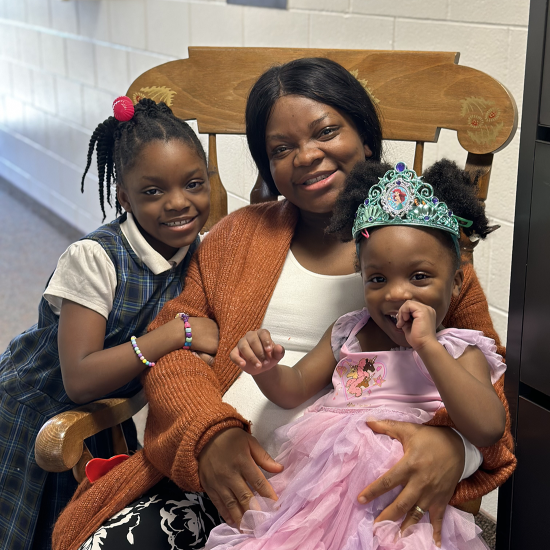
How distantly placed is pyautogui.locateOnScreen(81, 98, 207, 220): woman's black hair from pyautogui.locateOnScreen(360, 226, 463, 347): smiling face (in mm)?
507

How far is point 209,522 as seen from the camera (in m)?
1.18

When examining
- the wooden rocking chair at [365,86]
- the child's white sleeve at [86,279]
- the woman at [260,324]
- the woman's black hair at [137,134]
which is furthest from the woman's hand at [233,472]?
the woman's black hair at [137,134]

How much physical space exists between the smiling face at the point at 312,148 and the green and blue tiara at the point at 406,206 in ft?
0.68

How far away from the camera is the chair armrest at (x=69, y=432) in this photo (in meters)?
1.13

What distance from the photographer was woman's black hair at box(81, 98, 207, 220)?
4.48 feet

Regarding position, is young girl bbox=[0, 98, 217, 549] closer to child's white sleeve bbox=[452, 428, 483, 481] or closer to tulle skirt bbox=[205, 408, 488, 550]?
tulle skirt bbox=[205, 408, 488, 550]

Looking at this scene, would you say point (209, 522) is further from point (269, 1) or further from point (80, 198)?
point (80, 198)

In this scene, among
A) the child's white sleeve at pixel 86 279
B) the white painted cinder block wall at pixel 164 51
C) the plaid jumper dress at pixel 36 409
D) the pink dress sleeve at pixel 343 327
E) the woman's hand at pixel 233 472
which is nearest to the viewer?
the woman's hand at pixel 233 472

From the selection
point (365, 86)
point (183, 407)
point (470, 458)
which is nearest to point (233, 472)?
point (183, 407)

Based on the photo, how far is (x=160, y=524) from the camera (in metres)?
1.15

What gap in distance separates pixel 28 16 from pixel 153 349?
355cm

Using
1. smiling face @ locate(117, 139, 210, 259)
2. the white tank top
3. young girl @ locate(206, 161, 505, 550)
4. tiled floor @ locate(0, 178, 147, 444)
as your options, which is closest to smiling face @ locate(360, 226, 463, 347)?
young girl @ locate(206, 161, 505, 550)

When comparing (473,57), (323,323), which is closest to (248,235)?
(323,323)

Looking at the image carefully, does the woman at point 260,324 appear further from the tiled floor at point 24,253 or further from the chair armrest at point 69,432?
the tiled floor at point 24,253
